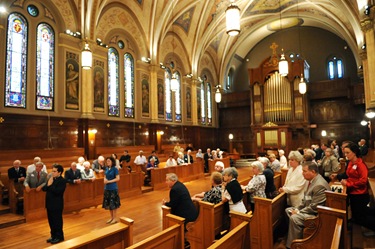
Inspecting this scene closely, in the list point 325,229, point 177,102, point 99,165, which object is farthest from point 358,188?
point 177,102

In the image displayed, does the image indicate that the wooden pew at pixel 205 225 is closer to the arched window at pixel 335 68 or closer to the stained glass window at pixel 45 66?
the stained glass window at pixel 45 66

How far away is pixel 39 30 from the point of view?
10453 millimetres

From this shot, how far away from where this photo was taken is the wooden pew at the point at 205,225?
3881 millimetres

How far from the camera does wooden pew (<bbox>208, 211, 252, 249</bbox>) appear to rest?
240cm

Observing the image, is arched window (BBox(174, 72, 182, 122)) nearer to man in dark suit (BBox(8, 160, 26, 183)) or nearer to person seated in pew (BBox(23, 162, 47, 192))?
man in dark suit (BBox(8, 160, 26, 183))

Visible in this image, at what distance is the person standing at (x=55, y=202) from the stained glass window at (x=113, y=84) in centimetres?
842

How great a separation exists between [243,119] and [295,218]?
17.8 meters

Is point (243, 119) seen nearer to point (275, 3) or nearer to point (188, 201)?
point (275, 3)

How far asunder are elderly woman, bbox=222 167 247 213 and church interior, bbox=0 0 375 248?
207 cm

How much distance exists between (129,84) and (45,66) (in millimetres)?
4540

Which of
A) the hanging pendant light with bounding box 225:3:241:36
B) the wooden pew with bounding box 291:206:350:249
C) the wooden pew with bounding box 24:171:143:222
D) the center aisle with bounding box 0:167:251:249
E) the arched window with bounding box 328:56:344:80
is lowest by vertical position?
the center aisle with bounding box 0:167:251:249

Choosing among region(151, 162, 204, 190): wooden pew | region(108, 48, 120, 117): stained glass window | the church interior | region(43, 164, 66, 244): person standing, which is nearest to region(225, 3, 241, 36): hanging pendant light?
the church interior

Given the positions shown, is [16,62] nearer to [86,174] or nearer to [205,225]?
[86,174]

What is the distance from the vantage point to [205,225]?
12.9 ft
